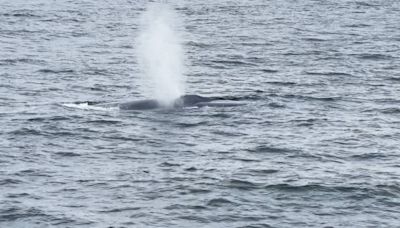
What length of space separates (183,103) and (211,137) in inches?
308

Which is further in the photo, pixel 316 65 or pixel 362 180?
pixel 316 65

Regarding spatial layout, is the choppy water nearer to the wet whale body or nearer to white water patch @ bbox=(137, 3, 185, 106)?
the wet whale body

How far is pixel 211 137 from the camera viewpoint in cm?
5272

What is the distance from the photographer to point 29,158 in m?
47.9

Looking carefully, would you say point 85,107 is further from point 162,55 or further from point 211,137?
point 162,55

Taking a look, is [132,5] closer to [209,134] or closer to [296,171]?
[209,134]

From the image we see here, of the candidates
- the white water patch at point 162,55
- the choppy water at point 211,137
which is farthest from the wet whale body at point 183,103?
the choppy water at point 211,137

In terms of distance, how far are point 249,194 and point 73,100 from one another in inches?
869

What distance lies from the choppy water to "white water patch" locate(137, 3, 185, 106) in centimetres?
128

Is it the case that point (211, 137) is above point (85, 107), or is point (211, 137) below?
below

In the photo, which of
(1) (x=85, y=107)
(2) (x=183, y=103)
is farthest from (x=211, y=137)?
(1) (x=85, y=107)

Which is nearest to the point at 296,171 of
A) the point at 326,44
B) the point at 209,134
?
the point at 209,134

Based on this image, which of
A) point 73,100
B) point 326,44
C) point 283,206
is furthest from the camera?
Answer: point 326,44

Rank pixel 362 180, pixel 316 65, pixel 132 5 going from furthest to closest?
pixel 132 5, pixel 316 65, pixel 362 180
